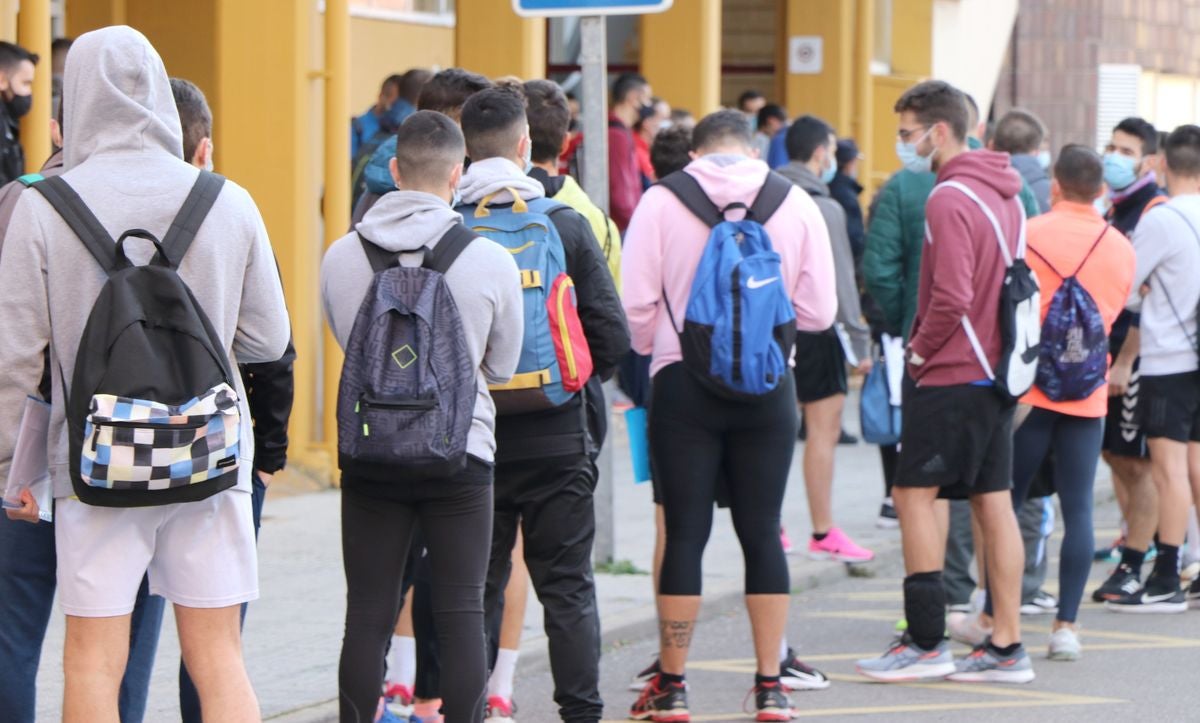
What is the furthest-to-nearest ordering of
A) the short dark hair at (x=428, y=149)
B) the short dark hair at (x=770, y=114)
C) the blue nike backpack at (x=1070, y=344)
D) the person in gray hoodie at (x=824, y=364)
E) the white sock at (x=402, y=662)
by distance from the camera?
1. the short dark hair at (x=770, y=114)
2. the person in gray hoodie at (x=824, y=364)
3. the blue nike backpack at (x=1070, y=344)
4. the white sock at (x=402, y=662)
5. the short dark hair at (x=428, y=149)

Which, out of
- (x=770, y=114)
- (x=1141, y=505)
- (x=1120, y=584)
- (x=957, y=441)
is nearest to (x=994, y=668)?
(x=957, y=441)

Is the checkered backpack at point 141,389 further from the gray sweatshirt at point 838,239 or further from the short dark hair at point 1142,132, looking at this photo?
the short dark hair at point 1142,132

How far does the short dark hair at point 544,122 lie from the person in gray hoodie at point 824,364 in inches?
143

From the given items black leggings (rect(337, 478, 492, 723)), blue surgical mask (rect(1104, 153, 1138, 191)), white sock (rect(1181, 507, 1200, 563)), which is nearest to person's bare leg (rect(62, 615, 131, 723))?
black leggings (rect(337, 478, 492, 723))

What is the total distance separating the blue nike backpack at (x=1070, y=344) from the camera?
7.61 metres

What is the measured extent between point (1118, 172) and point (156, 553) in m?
6.25

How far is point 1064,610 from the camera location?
7.79m

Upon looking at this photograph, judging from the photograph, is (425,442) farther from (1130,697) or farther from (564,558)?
(1130,697)

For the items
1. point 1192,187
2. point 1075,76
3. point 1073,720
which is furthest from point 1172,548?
point 1075,76

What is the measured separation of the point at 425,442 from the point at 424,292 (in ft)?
1.22

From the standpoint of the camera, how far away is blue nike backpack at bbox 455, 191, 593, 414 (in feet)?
18.8

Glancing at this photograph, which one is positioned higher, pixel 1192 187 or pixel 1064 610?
pixel 1192 187

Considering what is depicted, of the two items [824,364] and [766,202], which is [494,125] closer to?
[766,202]

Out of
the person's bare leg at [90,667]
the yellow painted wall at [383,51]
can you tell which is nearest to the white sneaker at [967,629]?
the person's bare leg at [90,667]
